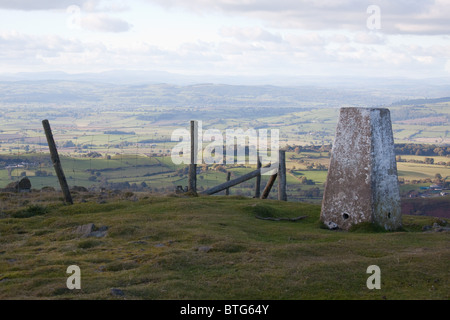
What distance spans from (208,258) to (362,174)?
20.2 ft

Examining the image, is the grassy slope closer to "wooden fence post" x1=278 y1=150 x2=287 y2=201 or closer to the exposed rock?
the exposed rock

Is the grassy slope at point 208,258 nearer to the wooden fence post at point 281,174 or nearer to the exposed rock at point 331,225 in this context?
the exposed rock at point 331,225

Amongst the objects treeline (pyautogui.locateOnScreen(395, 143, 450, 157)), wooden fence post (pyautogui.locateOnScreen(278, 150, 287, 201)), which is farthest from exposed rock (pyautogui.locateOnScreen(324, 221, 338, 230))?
treeline (pyautogui.locateOnScreen(395, 143, 450, 157))

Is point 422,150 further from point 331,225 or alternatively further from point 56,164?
point 56,164

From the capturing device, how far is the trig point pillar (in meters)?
13.9

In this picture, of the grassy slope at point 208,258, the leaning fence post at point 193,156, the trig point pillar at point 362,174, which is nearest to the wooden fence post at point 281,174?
the leaning fence post at point 193,156

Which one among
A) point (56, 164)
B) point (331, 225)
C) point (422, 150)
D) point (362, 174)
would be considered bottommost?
point (422, 150)

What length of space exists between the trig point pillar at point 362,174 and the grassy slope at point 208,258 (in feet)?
2.50

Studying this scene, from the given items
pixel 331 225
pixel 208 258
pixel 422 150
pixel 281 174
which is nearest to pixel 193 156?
pixel 281 174

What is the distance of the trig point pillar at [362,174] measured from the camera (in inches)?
547

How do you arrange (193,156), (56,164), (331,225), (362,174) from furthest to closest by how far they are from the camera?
(193,156) < (56,164) < (331,225) < (362,174)

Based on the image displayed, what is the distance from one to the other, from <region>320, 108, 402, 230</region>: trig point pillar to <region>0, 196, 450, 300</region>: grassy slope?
76 cm

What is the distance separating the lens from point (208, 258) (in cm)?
966

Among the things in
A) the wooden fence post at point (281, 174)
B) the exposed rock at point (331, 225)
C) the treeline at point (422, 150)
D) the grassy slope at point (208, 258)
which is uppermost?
the wooden fence post at point (281, 174)
